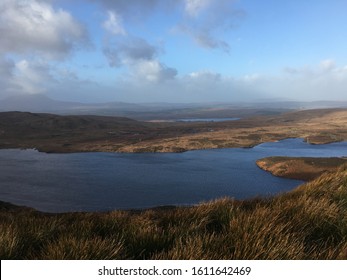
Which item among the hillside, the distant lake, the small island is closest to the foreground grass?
the distant lake

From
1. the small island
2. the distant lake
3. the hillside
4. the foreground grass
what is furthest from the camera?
the hillside

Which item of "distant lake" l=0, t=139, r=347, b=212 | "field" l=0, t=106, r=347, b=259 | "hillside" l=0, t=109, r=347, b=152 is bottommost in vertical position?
"distant lake" l=0, t=139, r=347, b=212

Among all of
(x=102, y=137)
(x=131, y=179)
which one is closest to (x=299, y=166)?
(x=131, y=179)

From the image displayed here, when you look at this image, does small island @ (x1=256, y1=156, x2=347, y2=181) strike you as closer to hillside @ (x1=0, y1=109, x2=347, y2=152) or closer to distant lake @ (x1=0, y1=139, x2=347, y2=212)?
distant lake @ (x1=0, y1=139, x2=347, y2=212)

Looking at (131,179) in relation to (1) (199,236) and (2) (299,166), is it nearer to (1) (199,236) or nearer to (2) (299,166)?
(2) (299,166)

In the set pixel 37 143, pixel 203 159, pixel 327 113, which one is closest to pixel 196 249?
pixel 203 159
